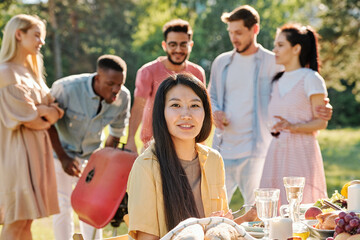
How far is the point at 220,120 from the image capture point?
4.64 metres

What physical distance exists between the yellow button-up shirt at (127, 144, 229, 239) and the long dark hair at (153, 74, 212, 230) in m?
0.03

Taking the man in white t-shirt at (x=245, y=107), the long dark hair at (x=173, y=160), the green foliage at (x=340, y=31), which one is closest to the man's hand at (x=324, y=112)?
the man in white t-shirt at (x=245, y=107)

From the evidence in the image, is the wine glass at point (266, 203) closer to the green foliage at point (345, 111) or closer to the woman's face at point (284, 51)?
the woman's face at point (284, 51)

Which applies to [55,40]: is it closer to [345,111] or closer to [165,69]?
[345,111]

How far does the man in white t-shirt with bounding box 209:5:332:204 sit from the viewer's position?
4719 mm

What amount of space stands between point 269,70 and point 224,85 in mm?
405

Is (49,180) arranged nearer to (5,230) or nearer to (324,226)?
(5,230)

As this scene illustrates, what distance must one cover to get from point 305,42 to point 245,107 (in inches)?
31.1

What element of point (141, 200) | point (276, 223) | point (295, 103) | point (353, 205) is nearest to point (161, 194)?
point (141, 200)

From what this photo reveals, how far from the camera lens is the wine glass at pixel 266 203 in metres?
2.23

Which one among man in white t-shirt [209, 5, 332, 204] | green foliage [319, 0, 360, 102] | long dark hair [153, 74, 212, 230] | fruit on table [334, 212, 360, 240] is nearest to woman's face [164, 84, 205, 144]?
long dark hair [153, 74, 212, 230]

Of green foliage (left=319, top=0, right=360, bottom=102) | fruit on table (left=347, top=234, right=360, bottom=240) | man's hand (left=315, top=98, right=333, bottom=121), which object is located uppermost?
green foliage (left=319, top=0, right=360, bottom=102)

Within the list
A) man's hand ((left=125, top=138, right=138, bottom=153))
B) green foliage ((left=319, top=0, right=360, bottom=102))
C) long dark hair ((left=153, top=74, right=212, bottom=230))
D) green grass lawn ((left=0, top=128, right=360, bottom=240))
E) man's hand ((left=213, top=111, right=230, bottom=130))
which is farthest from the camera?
green foliage ((left=319, top=0, right=360, bottom=102))

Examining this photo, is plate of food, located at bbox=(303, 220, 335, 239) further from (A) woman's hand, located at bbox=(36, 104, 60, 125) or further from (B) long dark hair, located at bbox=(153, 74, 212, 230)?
(A) woman's hand, located at bbox=(36, 104, 60, 125)
